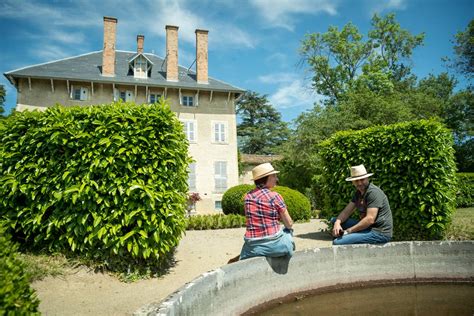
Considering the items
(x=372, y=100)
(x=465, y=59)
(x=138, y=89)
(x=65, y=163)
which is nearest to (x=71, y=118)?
(x=65, y=163)

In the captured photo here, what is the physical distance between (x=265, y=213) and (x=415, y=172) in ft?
16.6

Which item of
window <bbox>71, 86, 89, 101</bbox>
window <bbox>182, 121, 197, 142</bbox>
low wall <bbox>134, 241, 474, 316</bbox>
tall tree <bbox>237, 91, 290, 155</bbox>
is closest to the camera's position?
low wall <bbox>134, 241, 474, 316</bbox>

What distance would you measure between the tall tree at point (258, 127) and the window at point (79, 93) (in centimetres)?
2456

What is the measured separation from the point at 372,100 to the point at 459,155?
36.0 feet

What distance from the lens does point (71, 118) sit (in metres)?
5.91

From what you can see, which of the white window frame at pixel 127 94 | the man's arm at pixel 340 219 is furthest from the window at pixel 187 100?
the man's arm at pixel 340 219

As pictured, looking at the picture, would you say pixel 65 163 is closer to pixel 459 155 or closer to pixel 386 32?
pixel 459 155

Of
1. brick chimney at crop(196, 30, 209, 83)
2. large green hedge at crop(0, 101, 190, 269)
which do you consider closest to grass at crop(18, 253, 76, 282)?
large green hedge at crop(0, 101, 190, 269)

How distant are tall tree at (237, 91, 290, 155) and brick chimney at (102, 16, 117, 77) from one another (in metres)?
23.5

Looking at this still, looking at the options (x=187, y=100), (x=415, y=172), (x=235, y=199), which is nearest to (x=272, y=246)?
(x=415, y=172)

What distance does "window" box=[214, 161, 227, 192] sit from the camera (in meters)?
24.1

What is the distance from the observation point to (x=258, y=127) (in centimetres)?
4484

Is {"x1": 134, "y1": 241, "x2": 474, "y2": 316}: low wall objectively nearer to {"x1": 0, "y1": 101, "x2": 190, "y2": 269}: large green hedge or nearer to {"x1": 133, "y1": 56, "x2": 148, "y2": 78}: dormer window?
{"x1": 0, "y1": 101, "x2": 190, "y2": 269}: large green hedge

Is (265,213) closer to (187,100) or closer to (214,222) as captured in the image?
(214,222)
